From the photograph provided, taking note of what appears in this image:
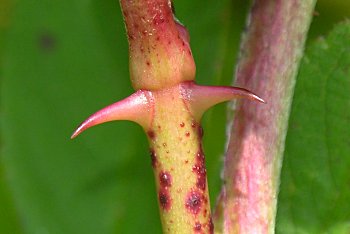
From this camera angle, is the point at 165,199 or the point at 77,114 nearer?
the point at 165,199

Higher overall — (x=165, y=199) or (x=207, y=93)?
(x=207, y=93)

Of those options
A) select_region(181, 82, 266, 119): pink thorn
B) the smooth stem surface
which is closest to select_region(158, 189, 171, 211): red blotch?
the smooth stem surface

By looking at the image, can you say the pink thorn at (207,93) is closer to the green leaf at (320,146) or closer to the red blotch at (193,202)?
the red blotch at (193,202)

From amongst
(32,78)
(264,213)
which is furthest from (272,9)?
(32,78)

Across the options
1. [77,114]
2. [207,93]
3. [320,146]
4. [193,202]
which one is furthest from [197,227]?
[77,114]

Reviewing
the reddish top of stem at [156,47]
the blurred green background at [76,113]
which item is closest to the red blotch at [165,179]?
the reddish top of stem at [156,47]

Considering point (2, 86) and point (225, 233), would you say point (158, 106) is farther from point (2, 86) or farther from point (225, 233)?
point (2, 86)

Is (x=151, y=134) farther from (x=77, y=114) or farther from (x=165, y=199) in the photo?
(x=77, y=114)
